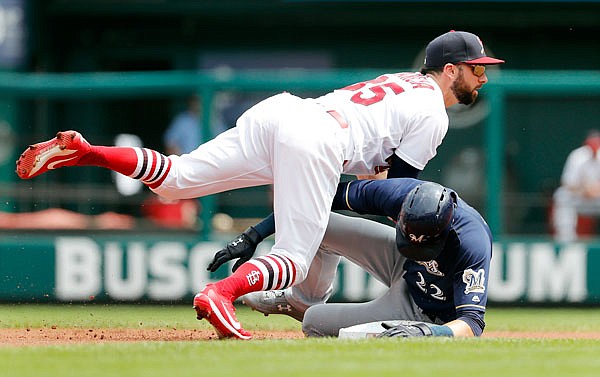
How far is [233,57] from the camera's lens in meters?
13.2

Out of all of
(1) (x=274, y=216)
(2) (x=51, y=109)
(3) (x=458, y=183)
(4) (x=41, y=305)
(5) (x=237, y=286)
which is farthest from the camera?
(2) (x=51, y=109)

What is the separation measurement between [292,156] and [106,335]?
4.74ft

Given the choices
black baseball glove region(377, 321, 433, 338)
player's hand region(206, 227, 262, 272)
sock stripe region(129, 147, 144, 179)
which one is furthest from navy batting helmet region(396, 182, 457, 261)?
sock stripe region(129, 147, 144, 179)

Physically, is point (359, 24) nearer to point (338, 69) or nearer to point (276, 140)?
point (338, 69)

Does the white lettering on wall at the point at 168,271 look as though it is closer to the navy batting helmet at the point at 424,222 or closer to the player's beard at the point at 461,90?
the player's beard at the point at 461,90

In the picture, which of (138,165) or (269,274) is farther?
(138,165)

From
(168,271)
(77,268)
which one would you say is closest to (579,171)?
(168,271)

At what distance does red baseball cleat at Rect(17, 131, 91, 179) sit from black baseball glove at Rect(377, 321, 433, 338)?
170 centimetres

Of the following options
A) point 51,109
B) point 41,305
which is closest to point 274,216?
point 41,305

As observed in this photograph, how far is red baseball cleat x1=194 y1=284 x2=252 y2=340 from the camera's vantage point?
17.2ft

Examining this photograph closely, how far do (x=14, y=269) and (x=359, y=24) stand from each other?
5.62m

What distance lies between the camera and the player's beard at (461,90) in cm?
623

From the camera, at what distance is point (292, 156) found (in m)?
5.56

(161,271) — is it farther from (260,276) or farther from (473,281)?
(473,281)
